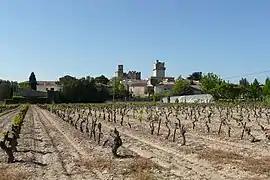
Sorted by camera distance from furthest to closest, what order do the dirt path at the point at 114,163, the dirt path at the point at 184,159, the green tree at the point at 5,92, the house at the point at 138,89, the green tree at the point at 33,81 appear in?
the house at the point at 138,89 < the green tree at the point at 33,81 < the green tree at the point at 5,92 < the dirt path at the point at 184,159 < the dirt path at the point at 114,163

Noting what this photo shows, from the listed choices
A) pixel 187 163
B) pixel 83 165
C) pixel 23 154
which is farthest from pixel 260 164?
pixel 23 154

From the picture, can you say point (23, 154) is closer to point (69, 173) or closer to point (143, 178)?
point (69, 173)

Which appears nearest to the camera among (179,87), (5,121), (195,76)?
(5,121)

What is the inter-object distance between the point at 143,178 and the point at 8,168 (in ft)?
11.7

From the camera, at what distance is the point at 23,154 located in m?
11.7

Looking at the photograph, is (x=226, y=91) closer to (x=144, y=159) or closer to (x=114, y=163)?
(x=144, y=159)

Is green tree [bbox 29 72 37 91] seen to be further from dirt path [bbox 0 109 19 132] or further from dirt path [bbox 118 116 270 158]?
dirt path [bbox 118 116 270 158]

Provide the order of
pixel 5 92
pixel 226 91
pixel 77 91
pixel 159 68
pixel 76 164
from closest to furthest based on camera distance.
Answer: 1. pixel 76 164
2. pixel 226 91
3. pixel 77 91
4. pixel 5 92
5. pixel 159 68

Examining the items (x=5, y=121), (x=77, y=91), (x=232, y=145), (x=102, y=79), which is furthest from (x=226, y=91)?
(x=102, y=79)

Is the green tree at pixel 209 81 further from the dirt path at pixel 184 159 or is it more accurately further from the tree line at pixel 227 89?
the dirt path at pixel 184 159

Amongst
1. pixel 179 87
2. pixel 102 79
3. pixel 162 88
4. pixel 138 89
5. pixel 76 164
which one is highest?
pixel 102 79

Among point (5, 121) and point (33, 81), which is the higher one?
point (33, 81)

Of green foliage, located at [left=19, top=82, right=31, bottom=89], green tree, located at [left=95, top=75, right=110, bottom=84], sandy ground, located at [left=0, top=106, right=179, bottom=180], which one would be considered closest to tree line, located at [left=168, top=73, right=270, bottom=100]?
green tree, located at [left=95, top=75, right=110, bottom=84]

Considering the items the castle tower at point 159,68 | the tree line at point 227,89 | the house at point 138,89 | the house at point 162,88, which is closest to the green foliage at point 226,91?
the tree line at point 227,89
